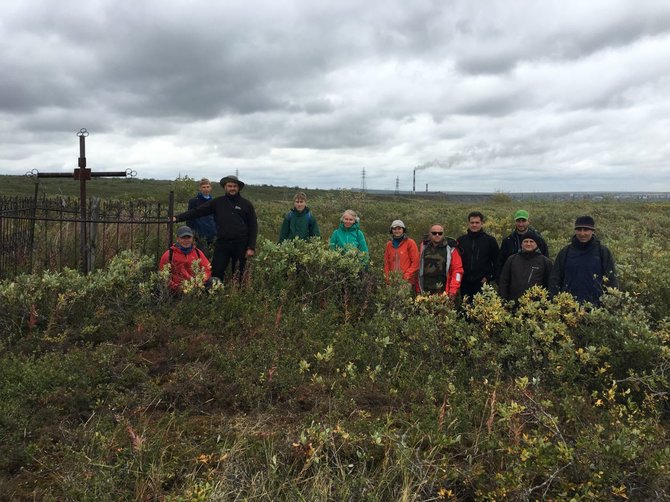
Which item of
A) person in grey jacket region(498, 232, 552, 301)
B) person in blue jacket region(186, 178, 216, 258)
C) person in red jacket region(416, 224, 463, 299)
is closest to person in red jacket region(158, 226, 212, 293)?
person in blue jacket region(186, 178, 216, 258)

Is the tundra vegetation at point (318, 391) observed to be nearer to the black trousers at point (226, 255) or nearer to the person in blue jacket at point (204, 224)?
the black trousers at point (226, 255)

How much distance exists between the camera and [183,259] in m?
6.00

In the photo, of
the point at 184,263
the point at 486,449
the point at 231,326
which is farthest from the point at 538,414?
the point at 184,263

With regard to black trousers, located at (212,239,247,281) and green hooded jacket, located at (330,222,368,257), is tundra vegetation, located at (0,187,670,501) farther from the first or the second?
green hooded jacket, located at (330,222,368,257)

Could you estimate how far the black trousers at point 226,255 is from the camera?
21.1ft

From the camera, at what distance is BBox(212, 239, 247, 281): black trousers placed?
6.43 meters

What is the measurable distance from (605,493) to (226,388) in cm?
292

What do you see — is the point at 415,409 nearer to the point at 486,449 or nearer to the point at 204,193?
the point at 486,449

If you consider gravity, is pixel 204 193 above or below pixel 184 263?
above

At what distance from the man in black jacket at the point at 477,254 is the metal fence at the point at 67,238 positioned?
4343 millimetres

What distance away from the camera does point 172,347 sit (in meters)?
4.59

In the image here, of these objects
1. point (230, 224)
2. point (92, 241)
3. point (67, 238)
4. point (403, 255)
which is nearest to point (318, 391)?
point (403, 255)

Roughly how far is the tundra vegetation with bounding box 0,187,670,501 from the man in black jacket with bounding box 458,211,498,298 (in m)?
1.22

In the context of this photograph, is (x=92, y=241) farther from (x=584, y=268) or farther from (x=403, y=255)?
(x=584, y=268)
